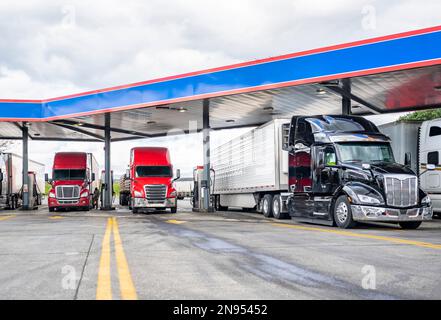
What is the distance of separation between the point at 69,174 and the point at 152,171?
6.70 meters

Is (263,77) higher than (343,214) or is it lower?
higher

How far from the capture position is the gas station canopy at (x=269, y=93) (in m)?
18.4

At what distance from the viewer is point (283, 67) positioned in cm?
2086

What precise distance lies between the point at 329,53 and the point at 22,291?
15940mm

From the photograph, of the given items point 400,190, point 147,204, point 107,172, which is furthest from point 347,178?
point 107,172

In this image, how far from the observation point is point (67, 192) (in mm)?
30641

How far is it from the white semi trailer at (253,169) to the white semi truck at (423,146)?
4.27 meters

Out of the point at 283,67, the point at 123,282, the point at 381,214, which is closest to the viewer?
the point at 123,282

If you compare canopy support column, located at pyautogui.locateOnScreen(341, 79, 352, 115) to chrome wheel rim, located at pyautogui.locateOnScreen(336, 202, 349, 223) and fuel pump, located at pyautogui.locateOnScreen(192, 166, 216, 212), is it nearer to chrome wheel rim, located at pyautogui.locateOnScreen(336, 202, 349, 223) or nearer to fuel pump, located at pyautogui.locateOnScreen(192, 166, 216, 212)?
chrome wheel rim, located at pyautogui.locateOnScreen(336, 202, 349, 223)

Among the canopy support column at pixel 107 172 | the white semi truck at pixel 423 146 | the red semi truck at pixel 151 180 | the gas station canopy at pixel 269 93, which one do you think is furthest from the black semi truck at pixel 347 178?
the canopy support column at pixel 107 172

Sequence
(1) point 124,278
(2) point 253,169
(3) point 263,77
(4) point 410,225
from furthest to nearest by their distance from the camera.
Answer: (2) point 253,169 < (3) point 263,77 < (4) point 410,225 < (1) point 124,278

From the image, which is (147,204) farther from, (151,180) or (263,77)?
(263,77)

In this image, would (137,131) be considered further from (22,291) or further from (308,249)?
(22,291)

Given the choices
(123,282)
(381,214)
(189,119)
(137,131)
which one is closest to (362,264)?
(123,282)
